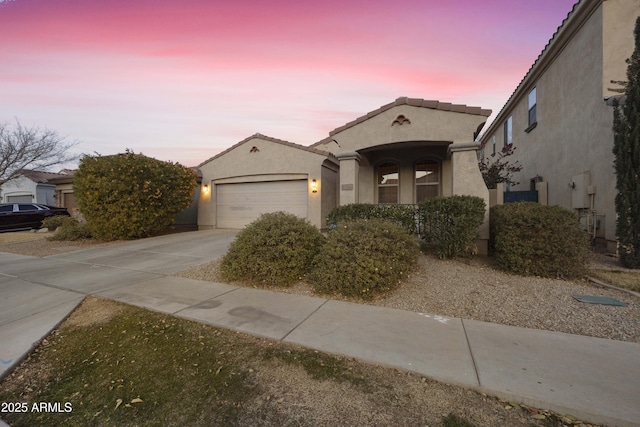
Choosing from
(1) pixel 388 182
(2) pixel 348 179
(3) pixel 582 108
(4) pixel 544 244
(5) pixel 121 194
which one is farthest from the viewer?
(1) pixel 388 182

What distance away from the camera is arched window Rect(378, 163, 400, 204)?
10.5m

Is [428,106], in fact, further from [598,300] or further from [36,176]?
[36,176]

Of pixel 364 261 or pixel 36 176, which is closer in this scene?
pixel 364 261

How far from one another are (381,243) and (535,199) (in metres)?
10.3

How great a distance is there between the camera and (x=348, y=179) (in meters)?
8.24

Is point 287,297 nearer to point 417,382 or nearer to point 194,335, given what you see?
point 194,335

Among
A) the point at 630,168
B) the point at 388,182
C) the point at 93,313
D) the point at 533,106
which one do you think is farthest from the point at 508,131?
the point at 93,313

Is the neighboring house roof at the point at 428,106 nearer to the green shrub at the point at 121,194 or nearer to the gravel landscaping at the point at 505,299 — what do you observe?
the gravel landscaping at the point at 505,299

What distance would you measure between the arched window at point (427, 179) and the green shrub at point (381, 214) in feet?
10.6

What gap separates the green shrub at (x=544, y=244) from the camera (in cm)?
501

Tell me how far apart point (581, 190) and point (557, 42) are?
5677mm

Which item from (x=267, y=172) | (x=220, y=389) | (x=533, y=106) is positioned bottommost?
(x=220, y=389)

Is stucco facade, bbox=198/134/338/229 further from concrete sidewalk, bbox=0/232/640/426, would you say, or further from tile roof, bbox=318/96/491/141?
concrete sidewalk, bbox=0/232/640/426

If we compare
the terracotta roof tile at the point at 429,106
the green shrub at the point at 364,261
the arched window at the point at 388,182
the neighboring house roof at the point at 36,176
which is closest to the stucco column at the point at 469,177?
the terracotta roof tile at the point at 429,106
